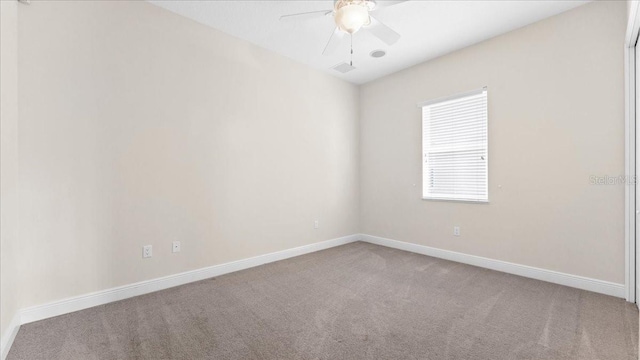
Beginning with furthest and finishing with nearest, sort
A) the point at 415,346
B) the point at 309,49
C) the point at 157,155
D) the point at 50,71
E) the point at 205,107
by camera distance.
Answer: the point at 309,49 → the point at 205,107 → the point at 157,155 → the point at 50,71 → the point at 415,346

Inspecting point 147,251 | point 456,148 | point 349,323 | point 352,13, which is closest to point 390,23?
point 352,13

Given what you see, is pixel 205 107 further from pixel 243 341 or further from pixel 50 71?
pixel 243 341

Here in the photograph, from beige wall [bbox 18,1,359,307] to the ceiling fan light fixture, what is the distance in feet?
5.59

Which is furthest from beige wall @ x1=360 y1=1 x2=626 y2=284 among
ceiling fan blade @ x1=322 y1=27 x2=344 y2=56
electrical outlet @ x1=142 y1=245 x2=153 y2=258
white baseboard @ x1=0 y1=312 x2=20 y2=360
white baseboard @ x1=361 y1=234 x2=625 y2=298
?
white baseboard @ x1=0 y1=312 x2=20 y2=360

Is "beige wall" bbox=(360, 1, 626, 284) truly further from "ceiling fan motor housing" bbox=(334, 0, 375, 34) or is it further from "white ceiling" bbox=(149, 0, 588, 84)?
"ceiling fan motor housing" bbox=(334, 0, 375, 34)

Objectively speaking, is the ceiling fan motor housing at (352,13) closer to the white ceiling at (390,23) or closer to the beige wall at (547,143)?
the white ceiling at (390,23)

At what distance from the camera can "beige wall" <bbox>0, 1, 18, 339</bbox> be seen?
1.74 metres

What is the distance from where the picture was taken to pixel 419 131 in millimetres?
3980

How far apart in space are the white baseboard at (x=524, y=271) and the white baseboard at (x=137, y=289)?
1746 mm

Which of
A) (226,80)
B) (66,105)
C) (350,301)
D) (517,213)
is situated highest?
(226,80)

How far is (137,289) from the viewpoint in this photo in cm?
254

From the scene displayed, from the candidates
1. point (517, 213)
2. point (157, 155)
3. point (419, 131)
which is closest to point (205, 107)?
point (157, 155)

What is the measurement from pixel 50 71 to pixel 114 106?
1.48ft

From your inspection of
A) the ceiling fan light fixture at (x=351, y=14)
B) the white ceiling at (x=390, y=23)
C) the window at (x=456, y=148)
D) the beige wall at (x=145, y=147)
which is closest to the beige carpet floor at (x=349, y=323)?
the beige wall at (x=145, y=147)
